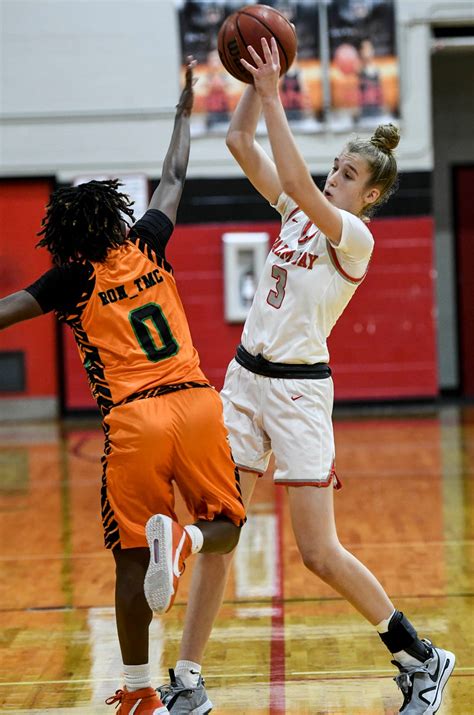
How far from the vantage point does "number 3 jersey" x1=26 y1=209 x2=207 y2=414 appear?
9.63 feet

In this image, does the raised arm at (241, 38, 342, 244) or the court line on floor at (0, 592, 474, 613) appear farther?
the court line on floor at (0, 592, 474, 613)

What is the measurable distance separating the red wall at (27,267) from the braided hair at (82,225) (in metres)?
9.17

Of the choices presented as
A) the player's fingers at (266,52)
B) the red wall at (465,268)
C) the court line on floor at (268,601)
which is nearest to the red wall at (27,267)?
the red wall at (465,268)

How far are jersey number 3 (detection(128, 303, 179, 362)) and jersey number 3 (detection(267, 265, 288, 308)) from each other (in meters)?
0.44

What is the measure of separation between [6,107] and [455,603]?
9071 millimetres

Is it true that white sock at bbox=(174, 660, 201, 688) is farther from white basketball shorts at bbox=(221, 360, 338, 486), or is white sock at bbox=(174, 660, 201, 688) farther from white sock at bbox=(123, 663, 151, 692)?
white basketball shorts at bbox=(221, 360, 338, 486)

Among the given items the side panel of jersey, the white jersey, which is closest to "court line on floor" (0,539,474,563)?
the white jersey

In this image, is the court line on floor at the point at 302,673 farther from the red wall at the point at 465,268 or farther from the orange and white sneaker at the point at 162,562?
the red wall at the point at 465,268

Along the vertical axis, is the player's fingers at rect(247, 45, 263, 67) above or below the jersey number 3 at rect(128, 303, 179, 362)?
above

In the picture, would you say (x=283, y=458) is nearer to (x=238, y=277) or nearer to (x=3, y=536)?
(x=3, y=536)

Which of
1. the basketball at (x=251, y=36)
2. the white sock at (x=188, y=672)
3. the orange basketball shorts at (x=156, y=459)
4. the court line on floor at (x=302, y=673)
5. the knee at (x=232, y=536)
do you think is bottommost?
the court line on floor at (x=302, y=673)

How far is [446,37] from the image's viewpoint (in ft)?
40.4

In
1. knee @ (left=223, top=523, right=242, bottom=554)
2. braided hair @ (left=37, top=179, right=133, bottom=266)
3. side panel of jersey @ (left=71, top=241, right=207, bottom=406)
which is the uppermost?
braided hair @ (left=37, top=179, right=133, bottom=266)

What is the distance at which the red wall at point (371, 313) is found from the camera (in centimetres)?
1182
